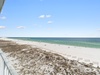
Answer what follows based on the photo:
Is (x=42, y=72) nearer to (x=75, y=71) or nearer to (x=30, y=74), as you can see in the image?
(x=30, y=74)

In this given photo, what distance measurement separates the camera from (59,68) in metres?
8.67

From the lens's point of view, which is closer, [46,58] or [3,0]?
[3,0]

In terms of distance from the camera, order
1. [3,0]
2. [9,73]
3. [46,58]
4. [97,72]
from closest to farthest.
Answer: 1. [3,0]
2. [9,73]
3. [97,72]
4. [46,58]

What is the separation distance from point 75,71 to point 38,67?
6.91 feet

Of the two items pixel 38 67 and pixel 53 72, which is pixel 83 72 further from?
pixel 38 67

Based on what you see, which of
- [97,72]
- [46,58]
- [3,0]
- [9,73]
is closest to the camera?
[3,0]

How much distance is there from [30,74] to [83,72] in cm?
246

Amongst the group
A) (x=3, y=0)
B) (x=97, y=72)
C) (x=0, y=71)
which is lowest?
(x=97, y=72)

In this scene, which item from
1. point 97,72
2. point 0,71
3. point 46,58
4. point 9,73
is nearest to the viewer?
point 9,73

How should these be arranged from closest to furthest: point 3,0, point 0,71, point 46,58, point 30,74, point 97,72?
point 3,0 < point 0,71 < point 30,74 < point 97,72 < point 46,58

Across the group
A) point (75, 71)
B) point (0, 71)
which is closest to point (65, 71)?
point (75, 71)

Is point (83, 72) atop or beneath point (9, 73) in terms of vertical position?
beneath

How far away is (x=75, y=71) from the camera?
325 inches

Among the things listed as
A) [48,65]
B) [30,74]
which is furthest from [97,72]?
[30,74]
